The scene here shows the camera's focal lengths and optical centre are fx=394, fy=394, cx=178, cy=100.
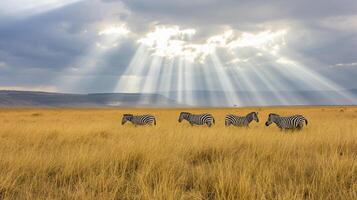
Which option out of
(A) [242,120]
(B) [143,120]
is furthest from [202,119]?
(B) [143,120]

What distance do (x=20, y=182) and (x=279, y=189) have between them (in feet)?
11.3

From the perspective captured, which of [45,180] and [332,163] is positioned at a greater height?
[332,163]

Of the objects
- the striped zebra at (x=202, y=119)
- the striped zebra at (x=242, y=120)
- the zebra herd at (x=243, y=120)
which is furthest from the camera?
the striped zebra at (x=202, y=119)

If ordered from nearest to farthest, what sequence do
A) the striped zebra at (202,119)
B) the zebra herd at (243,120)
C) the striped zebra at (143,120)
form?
the zebra herd at (243,120)
the striped zebra at (202,119)
the striped zebra at (143,120)

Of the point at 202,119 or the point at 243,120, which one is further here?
the point at 202,119

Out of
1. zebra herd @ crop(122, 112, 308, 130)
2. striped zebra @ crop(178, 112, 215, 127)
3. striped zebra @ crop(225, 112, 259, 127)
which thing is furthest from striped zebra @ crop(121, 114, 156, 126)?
striped zebra @ crop(225, 112, 259, 127)

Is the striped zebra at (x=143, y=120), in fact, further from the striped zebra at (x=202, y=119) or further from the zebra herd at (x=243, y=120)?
the striped zebra at (x=202, y=119)

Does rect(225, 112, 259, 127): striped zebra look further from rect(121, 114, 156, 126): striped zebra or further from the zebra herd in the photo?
rect(121, 114, 156, 126): striped zebra

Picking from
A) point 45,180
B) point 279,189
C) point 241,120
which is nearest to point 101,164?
point 45,180

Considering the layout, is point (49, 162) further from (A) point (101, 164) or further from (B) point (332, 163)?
(B) point (332, 163)

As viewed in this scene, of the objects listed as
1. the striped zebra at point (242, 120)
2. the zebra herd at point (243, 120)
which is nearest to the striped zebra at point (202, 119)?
the zebra herd at point (243, 120)

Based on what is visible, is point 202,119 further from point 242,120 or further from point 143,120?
point 143,120

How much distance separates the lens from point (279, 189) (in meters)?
4.81

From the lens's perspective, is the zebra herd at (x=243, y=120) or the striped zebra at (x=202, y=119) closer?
the zebra herd at (x=243, y=120)
